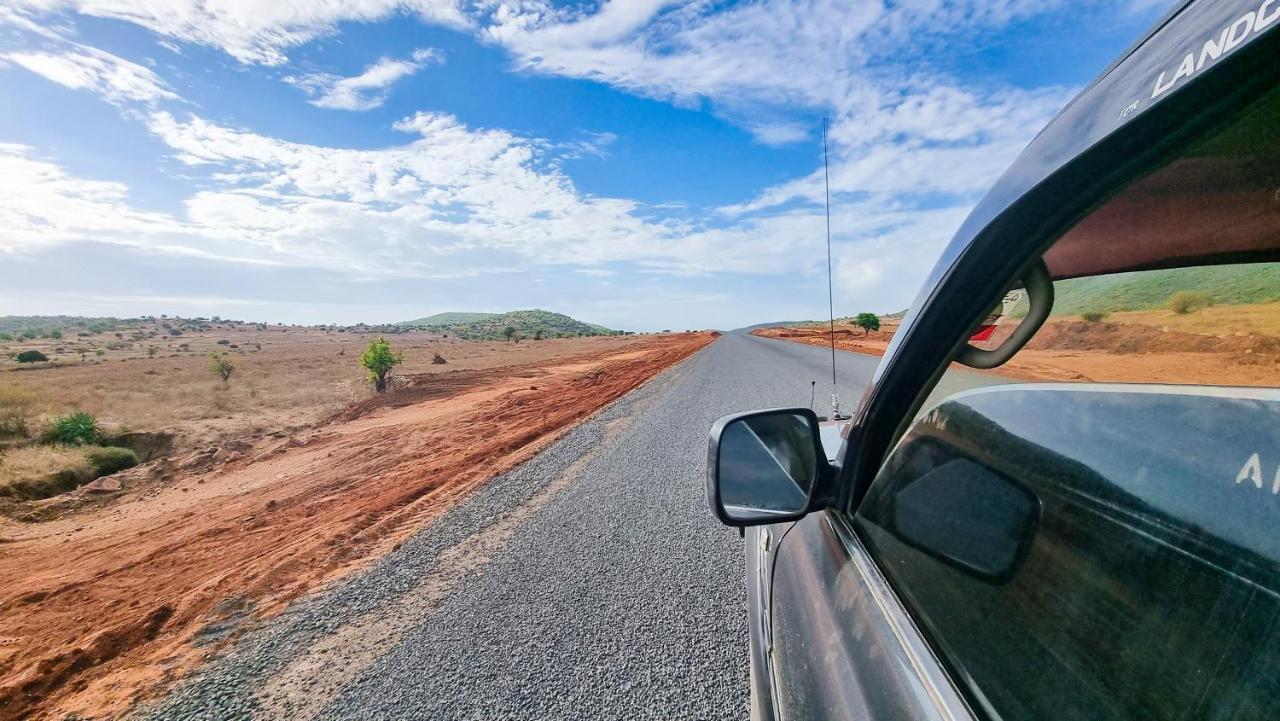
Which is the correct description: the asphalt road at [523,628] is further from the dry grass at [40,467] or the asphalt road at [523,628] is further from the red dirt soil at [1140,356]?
the dry grass at [40,467]

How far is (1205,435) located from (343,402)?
19.0 meters

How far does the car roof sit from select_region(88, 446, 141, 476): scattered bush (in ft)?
46.4

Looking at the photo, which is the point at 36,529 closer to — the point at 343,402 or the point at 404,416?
the point at 404,416

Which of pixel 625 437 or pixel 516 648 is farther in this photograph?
pixel 625 437

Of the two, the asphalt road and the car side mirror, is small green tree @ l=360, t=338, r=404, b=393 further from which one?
the car side mirror

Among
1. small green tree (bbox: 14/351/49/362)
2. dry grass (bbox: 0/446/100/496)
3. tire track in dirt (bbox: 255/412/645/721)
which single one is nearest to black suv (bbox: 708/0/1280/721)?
tire track in dirt (bbox: 255/412/645/721)

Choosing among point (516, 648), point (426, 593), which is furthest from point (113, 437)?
point (516, 648)

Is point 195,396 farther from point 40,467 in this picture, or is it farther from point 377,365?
point 40,467

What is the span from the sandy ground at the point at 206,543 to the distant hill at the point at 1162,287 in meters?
4.53

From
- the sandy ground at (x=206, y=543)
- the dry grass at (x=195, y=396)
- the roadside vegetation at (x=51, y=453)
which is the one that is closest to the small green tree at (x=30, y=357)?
the dry grass at (x=195, y=396)

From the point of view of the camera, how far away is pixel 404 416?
44.0 ft

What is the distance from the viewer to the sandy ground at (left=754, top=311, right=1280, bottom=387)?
0.74m

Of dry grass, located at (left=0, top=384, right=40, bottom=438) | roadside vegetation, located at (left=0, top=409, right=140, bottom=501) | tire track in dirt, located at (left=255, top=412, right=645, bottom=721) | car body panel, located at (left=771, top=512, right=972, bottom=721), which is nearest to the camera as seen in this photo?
car body panel, located at (left=771, top=512, right=972, bottom=721)

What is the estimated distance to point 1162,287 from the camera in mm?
897
